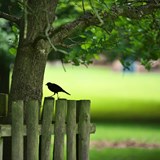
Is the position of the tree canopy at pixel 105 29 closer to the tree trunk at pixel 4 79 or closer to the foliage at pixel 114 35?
the foliage at pixel 114 35

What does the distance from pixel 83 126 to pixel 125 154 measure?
24.4ft

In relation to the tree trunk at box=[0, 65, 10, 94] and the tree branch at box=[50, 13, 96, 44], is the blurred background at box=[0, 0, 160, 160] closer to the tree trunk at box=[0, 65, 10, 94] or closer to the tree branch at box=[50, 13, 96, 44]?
the tree trunk at box=[0, 65, 10, 94]

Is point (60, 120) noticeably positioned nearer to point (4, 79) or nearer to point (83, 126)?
point (83, 126)

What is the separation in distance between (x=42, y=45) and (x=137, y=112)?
71.1ft

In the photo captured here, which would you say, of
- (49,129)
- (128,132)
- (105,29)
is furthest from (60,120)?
(128,132)

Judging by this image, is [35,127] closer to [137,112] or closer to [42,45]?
[42,45]

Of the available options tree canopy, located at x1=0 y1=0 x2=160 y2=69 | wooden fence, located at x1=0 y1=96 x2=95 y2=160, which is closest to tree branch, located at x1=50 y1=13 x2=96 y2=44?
tree canopy, located at x1=0 y1=0 x2=160 y2=69

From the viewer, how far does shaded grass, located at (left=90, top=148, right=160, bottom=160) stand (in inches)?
530

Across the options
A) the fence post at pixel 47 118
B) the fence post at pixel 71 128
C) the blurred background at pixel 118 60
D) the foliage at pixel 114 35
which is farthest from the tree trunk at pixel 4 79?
the fence post at pixel 47 118

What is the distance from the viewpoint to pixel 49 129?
6477mm

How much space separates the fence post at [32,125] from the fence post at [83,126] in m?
→ 0.69

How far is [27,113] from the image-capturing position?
20.7ft

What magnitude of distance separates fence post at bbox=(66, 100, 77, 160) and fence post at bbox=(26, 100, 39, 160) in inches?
18.9

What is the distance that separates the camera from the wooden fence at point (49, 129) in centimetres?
622
